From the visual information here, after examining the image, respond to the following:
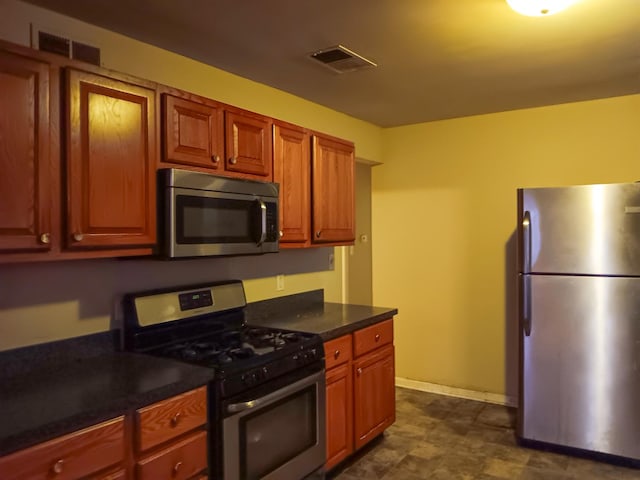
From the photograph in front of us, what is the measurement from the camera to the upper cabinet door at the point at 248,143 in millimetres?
2446

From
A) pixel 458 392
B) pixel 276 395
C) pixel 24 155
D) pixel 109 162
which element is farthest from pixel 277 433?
pixel 458 392

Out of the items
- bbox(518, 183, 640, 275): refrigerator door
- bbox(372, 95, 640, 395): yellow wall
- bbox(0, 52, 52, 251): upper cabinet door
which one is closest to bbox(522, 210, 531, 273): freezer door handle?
bbox(518, 183, 640, 275): refrigerator door

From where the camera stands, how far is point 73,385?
1.74 metres

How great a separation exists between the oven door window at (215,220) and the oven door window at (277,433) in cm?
81

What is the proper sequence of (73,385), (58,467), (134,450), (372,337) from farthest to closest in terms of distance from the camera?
1. (372,337)
2. (73,385)
3. (134,450)
4. (58,467)

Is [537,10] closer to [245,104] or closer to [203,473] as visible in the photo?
[245,104]

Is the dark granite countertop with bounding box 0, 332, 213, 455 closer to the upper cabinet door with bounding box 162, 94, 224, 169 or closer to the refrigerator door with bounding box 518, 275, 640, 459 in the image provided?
the upper cabinet door with bounding box 162, 94, 224, 169

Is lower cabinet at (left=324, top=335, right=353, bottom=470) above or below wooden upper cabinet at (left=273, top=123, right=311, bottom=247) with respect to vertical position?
below

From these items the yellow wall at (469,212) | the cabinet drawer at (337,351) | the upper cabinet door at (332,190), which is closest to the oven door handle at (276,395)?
the cabinet drawer at (337,351)

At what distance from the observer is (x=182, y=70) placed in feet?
8.64

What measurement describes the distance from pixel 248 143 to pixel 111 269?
0.92 meters

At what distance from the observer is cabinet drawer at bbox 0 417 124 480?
4.36ft

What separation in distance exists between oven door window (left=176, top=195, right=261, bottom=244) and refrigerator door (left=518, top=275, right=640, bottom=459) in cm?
179

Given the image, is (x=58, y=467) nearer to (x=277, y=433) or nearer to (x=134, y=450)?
(x=134, y=450)
